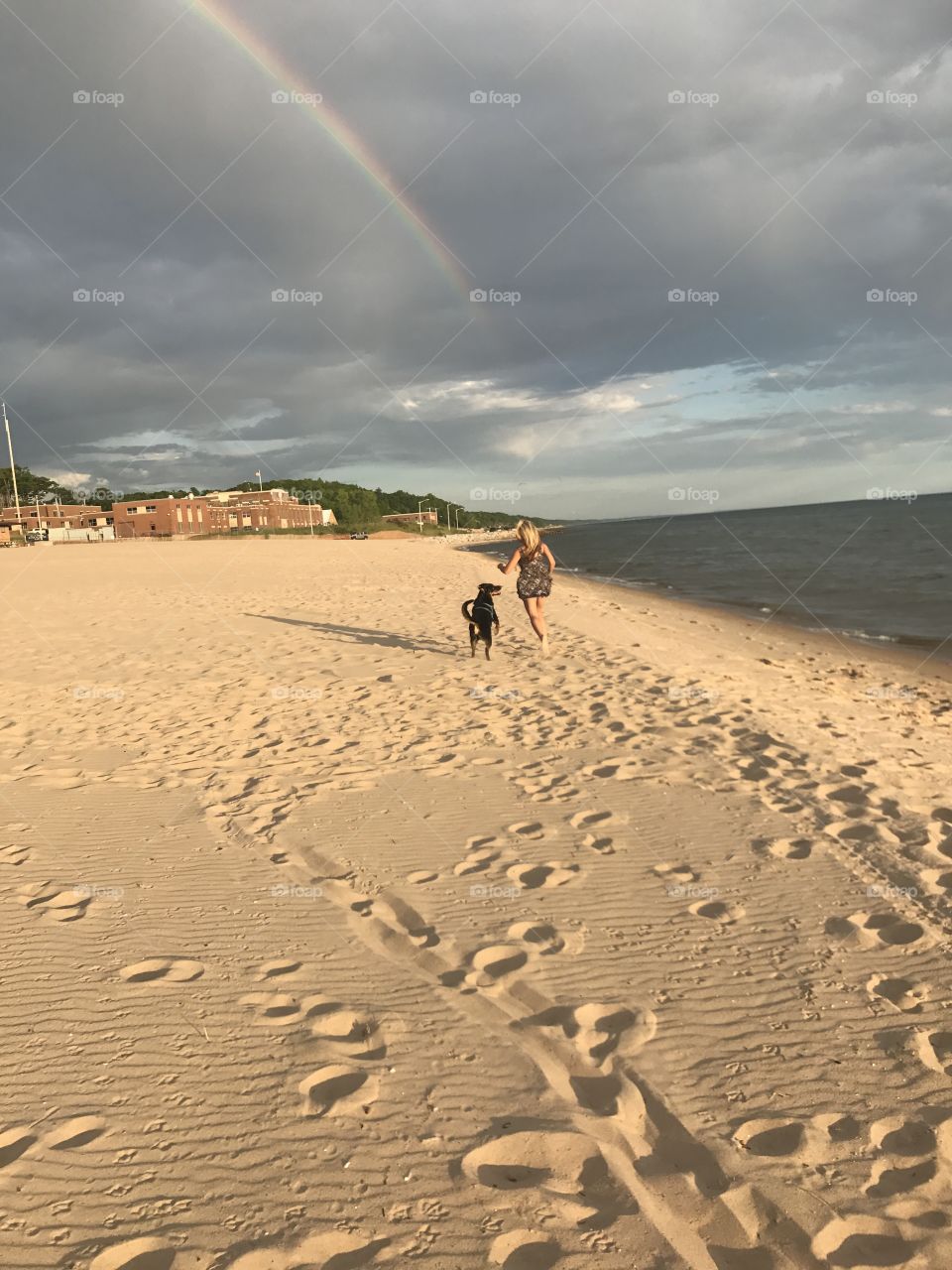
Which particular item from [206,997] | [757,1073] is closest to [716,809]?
[757,1073]

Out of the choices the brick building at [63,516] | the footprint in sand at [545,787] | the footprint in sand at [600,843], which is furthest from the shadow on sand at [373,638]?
the brick building at [63,516]

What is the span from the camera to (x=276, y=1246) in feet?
7.67

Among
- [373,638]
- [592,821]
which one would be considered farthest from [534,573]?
[592,821]

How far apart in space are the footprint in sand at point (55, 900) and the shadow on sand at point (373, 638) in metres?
7.52

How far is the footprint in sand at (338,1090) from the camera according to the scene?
2859 millimetres

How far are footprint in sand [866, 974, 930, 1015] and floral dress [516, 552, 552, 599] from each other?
8.28m

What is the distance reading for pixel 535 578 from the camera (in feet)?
37.9

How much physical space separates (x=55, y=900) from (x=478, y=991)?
2.77 meters

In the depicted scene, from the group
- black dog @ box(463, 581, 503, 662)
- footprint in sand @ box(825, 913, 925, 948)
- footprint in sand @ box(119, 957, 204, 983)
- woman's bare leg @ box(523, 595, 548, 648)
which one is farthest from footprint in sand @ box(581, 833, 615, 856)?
woman's bare leg @ box(523, 595, 548, 648)

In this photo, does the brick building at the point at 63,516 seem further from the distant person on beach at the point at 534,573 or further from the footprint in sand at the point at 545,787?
the footprint in sand at the point at 545,787

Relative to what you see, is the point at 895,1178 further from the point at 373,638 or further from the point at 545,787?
the point at 373,638

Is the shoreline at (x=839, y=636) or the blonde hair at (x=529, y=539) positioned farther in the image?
the shoreline at (x=839, y=636)

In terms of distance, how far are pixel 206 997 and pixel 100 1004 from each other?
50cm

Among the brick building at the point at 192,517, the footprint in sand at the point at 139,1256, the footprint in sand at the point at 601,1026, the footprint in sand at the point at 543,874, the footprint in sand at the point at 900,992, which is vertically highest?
the brick building at the point at 192,517
